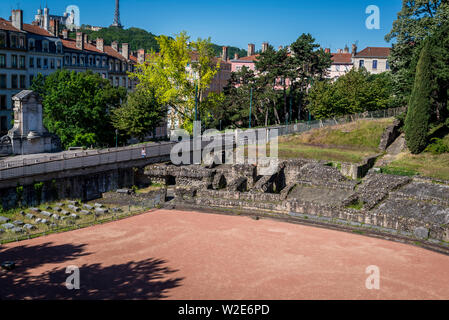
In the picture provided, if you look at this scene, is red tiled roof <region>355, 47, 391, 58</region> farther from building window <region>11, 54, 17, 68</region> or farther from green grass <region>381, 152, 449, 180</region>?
building window <region>11, 54, 17, 68</region>

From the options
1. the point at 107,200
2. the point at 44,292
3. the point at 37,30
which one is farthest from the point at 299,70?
the point at 44,292

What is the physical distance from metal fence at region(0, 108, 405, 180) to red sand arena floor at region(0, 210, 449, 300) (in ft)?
26.6

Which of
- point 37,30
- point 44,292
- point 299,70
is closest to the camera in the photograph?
point 44,292

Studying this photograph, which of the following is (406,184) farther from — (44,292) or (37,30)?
(37,30)

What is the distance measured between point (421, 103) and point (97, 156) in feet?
99.3

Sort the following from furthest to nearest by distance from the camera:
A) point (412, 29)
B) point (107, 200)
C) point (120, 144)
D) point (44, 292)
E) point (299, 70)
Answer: point (299, 70) < point (120, 144) < point (412, 29) < point (107, 200) < point (44, 292)

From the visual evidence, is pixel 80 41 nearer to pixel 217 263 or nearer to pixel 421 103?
pixel 421 103

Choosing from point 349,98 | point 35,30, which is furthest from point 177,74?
point 35,30

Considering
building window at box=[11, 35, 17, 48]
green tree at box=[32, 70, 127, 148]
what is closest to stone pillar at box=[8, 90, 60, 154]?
green tree at box=[32, 70, 127, 148]

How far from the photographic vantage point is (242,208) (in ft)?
116

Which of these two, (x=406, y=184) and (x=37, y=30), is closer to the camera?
(x=406, y=184)

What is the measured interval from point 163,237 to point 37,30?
50.2m

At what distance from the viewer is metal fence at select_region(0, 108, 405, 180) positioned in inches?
1347

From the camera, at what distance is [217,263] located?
24156 mm
